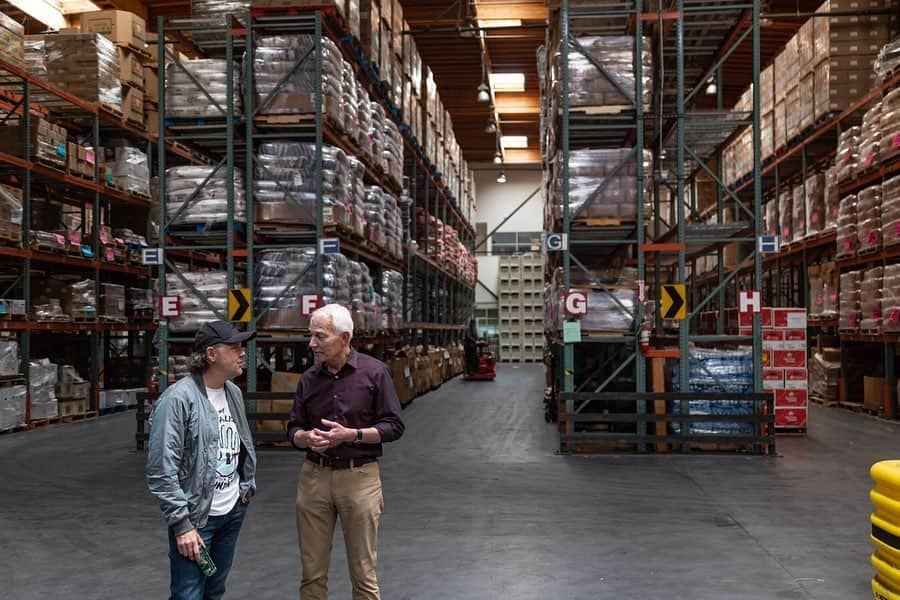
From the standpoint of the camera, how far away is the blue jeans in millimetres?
3082

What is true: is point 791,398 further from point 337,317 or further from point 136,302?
point 136,302

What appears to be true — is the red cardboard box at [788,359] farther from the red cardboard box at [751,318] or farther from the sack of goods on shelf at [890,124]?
the sack of goods on shelf at [890,124]

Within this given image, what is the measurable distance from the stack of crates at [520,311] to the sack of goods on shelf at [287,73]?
25.0 m

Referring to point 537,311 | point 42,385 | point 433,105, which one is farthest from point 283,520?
point 537,311

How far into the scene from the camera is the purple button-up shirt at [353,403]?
359cm

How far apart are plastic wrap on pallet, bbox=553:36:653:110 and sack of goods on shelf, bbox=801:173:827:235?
25.4 feet

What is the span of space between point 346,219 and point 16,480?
481 cm

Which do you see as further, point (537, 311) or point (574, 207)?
point (537, 311)

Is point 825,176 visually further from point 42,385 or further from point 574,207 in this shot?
point 42,385

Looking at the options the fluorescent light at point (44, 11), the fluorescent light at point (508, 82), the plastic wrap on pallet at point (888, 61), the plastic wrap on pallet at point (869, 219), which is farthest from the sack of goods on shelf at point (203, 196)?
the fluorescent light at point (508, 82)

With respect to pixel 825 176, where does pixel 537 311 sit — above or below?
below

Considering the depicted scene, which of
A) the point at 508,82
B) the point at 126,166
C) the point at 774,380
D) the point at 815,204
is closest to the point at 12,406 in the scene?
the point at 126,166

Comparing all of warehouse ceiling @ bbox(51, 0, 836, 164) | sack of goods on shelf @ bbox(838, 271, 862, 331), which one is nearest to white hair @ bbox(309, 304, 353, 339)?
sack of goods on shelf @ bbox(838, 271, 862, 331)

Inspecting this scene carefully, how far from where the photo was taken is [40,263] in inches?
588
